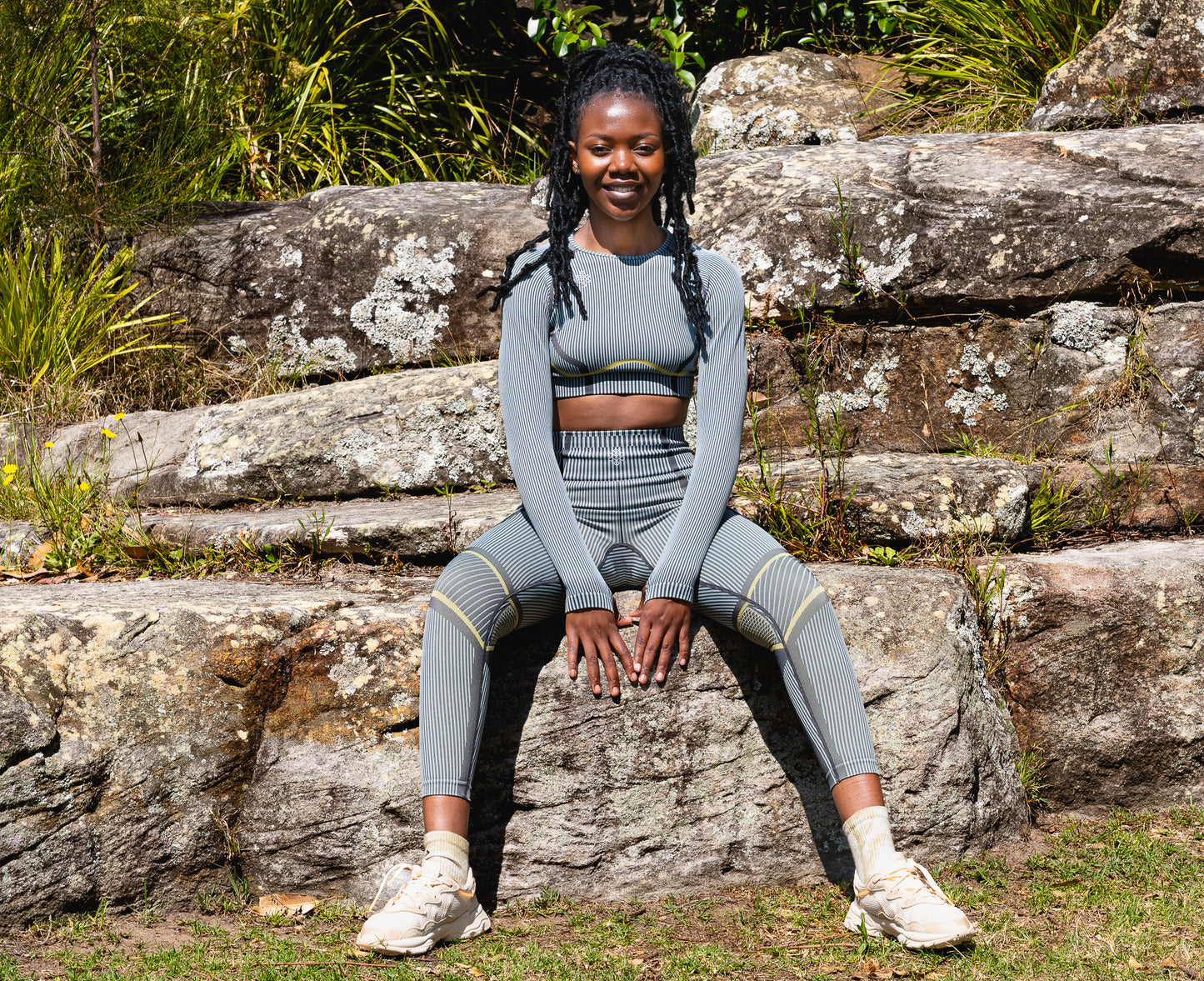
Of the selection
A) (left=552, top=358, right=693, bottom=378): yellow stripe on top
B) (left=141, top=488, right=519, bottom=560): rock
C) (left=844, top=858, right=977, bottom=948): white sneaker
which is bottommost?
(left=844, top=858, right=977, bottom=948): white sneaker

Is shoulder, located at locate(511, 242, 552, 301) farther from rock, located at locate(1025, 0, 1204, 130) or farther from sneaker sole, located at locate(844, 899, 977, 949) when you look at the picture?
rock, located at locate(1025, 0, 1204, 130)

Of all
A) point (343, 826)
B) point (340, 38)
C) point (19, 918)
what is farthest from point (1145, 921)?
point (340, 38)

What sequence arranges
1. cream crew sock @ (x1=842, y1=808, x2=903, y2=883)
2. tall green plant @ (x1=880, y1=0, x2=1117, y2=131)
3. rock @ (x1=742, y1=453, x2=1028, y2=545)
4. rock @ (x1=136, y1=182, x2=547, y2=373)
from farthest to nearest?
1. tall green plant @ (x1=880, y1=0, x2=1117, y2=131)
2. rock @ (x1=136, y1=182, x2=547, y2=373)
3. rock @ (x1=742, y1=453, x2=1028, y2=545)
4. cream crew sock @ (x1=842, y1=808, x2=903, y2=883)

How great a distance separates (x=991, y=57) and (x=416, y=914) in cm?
501

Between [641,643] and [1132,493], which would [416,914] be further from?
[1132,493]

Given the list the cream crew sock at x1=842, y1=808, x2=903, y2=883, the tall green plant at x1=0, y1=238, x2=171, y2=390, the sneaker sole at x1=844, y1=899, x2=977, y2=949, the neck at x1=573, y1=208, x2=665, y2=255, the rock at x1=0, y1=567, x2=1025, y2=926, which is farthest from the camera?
the tall green plant at x1=0, y1=238, x2=171, y2=390

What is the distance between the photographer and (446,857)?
2.50 metres

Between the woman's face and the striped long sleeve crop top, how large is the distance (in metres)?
0.17

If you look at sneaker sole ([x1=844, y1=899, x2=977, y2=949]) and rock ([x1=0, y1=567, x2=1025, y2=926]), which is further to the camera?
rock ([x1=0, y1=567, x2=1025, y2=926])

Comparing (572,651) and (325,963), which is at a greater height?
(572,651)

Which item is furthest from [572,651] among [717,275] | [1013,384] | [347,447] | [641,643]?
[1013,384]

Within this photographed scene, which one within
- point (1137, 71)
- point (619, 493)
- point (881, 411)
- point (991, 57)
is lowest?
point (619, 493)

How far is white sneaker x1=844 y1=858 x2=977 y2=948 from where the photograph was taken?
2.35m

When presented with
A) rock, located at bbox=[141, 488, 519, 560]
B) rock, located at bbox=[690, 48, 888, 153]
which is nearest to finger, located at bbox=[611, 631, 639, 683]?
rock, located at bbox=[141, 488, 519, 560]
